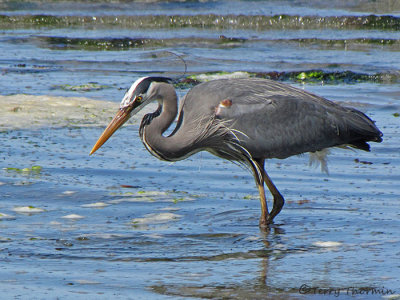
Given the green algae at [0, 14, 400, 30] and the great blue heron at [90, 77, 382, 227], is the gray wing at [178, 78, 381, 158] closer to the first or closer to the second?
the great blue heron at [90, 77, 382, 227]

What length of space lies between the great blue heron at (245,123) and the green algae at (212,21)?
54.4ft

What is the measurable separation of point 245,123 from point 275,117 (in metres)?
0.29

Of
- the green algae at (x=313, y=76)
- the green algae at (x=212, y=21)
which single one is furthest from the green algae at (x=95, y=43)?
the green algae at (x=313, y=76)

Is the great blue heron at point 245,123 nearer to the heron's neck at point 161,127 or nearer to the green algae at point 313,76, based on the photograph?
the heron's neck at point 161,127

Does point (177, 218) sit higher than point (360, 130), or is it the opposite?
point (360, 130)

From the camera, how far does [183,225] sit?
611 cm

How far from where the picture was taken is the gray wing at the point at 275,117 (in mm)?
6520

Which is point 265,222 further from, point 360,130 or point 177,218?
point 360,130

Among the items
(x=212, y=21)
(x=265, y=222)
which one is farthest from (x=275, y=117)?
(x=212, y=21)

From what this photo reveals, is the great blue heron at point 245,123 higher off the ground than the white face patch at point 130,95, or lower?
lower

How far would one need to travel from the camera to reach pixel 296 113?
22.2ft

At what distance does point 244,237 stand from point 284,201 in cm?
81

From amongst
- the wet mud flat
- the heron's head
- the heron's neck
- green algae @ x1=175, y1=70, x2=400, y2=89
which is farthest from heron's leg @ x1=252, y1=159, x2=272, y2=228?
green algae @ x1=175, y1=70, x2=400, y2=89

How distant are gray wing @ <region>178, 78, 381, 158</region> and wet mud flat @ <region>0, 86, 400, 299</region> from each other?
0.51m
